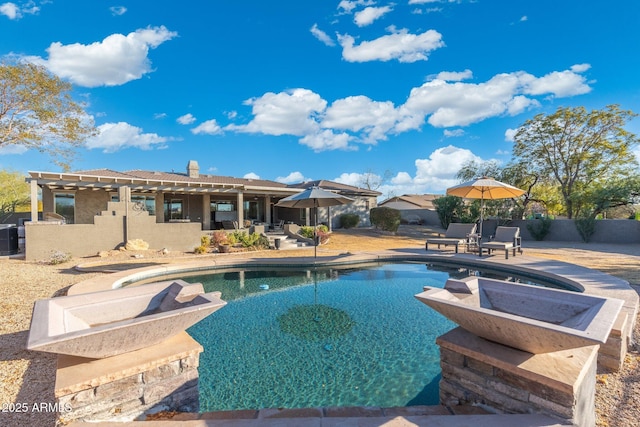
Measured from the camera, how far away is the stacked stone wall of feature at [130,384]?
222 centimetres

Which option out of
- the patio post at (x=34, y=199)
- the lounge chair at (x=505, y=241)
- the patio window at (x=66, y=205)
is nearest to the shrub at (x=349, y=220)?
the lounge chair at (x=505, y=241)

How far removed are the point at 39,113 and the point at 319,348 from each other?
14.9 meters

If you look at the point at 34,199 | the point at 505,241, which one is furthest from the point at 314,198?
the point at 34,199

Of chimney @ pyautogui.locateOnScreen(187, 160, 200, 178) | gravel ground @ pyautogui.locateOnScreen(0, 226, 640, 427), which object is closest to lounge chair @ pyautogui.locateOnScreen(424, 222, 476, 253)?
gravel ground @ pyautogui.locateOnScreen(0, 226, 640, 427)

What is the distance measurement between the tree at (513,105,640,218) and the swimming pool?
1876 cm

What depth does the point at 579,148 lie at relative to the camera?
65.3 feet

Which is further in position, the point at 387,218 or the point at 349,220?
the point at 349,220

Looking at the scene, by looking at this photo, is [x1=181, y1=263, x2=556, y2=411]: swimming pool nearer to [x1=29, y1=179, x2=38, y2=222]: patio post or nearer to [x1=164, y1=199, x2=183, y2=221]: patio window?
[x1=29, y1=179, x2=38, y2=222]: patio post

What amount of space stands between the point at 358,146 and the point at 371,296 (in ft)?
98.3

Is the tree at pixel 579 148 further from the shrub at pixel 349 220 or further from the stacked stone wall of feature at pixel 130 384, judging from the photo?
the stacked stone wall of feature at pixel 130 384

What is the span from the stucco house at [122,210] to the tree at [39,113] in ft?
5.65

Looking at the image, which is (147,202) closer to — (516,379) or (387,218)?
(387,218)

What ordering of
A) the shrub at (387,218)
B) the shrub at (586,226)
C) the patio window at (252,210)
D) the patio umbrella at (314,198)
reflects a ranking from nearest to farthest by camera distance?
the patio umbrella at (314,198)
the shrub at (586,226)
the shrub at (387,218)
the patio window at (252,210)

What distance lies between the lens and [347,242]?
51.9ft
